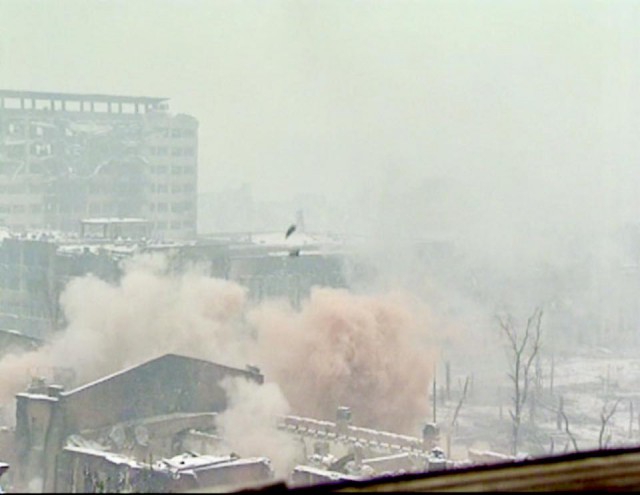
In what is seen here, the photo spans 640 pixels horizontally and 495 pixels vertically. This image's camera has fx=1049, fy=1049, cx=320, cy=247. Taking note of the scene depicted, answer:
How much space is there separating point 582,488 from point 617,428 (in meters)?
5.78

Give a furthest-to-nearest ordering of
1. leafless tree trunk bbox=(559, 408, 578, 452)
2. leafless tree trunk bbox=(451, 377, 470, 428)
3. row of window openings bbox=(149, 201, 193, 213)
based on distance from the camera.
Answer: row of window openings bbox=(149, 201, 193, 213), leafless tree trunk bbox=(451, 377, 470, 428), leafless tree trunk bbox=(559, 408, 578, 452)

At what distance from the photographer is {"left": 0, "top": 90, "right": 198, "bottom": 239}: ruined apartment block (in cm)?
882

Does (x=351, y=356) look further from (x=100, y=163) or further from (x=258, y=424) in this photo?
(x=100, y=163)

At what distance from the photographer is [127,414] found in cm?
541

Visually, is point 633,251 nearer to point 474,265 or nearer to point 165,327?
point 474,265

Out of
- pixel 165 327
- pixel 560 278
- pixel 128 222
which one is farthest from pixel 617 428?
pixel 128 222

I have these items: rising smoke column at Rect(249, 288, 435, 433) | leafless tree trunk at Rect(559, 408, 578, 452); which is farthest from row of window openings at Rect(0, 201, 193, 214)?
leafless tree trunk at Rect(559, 408, 578, 452)

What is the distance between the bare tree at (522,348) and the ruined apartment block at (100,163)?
2768mm

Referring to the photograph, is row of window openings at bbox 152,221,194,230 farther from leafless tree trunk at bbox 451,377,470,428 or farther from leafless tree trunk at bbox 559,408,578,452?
leafless tree trunk at bbox 559,408,578,452

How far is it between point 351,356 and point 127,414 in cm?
233

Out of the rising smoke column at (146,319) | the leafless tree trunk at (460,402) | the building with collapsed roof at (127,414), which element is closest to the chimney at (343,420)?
the building with collapsed roof at (127,414)

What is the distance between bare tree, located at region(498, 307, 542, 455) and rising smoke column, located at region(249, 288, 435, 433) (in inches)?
23.9

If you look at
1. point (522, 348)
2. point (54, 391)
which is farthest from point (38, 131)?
point (522, 348)

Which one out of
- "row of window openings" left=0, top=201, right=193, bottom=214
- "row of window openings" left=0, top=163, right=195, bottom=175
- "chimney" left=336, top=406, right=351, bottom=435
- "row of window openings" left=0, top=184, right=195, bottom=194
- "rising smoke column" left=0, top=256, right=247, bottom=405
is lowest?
"chimney" left=336, top=406, right=351, bottom=435
